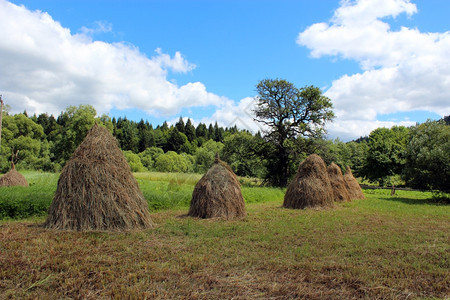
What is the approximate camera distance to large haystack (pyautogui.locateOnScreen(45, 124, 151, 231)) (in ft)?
24.5

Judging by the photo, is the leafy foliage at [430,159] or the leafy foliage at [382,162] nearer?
the leafy foliage at [430,159]

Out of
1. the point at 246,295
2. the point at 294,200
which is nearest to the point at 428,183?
the point at 294,200

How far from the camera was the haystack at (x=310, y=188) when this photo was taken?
13.7m

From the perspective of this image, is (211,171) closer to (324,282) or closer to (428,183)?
(324,282)

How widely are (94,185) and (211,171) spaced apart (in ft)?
14.9

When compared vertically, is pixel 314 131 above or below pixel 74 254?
Result: above

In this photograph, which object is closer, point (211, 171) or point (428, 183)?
point (211, 171)

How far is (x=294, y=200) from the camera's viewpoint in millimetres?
13914

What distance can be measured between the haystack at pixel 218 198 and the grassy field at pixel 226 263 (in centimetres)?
149

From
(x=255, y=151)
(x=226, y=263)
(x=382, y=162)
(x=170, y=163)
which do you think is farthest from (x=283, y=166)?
(x=170, y=163)

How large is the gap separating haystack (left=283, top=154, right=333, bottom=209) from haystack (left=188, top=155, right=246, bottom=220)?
415cm

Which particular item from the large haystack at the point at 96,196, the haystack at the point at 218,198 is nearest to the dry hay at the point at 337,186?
the haystack at the point at 218,198

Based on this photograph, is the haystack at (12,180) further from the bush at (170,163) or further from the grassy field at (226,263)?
the bush at (170,163)

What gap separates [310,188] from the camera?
13781 millimetres
